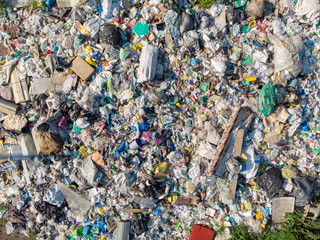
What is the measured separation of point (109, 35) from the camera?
4016mm

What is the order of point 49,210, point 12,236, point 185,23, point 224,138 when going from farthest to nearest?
point 12,236, point 49,210, point 185,23, point 224,138

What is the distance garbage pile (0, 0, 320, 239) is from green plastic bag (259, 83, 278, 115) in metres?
0.02

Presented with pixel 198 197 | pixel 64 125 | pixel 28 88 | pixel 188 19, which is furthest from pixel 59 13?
pixel 198 197

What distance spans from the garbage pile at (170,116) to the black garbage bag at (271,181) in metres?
0.02

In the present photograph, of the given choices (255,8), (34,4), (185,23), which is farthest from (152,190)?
(34,4)

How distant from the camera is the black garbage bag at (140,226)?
413 centimetres

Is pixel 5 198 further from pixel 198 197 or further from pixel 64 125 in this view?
pixel 198 197

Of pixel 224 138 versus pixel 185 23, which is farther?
pixel 185 23

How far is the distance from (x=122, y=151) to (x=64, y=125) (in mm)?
1143

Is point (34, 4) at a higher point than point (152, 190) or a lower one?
higher

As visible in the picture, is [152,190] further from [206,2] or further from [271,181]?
[206,2]

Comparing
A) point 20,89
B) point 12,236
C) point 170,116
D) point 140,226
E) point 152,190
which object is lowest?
point 12,236

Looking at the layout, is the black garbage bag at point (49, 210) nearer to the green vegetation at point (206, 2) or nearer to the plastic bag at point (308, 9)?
the green vegetation at point (206, 2)

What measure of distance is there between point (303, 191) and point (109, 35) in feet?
13.5
